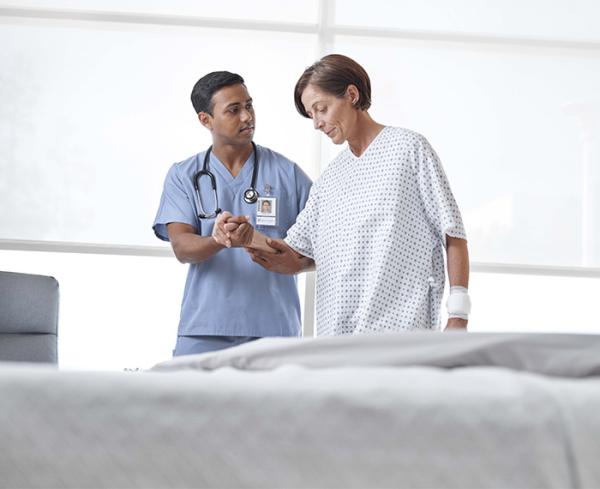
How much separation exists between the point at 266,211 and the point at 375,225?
516 mm

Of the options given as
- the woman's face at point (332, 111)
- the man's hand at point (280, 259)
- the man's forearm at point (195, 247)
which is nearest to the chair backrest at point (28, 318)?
the man's forearm at point (195, 247)

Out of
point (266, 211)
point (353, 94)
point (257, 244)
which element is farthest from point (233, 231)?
point (353, 94)

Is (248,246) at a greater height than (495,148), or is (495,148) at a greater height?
(495,148)

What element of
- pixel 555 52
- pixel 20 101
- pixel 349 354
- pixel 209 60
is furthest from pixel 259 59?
pixel 349 354

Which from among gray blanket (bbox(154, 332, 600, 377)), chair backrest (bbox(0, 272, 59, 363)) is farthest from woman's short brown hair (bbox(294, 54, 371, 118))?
gray blanket (bbox(154, 332, 600, 377))

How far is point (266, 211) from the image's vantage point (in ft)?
8.95

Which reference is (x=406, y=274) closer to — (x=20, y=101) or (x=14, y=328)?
(x=14, y=328)

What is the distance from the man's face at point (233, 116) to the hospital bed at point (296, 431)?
1945 millimetres

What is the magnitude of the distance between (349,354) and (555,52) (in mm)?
2817

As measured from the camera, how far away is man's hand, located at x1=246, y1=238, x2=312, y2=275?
2525 millimetres

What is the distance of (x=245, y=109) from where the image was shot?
279 cm

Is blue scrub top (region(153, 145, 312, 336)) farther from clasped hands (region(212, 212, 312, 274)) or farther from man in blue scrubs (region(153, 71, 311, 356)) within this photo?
clasped hands (region(212, 212, 312, 274))

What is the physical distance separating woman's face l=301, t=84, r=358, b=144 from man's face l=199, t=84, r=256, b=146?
38 centimetres

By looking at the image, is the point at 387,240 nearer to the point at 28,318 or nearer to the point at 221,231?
the point at 221,231
